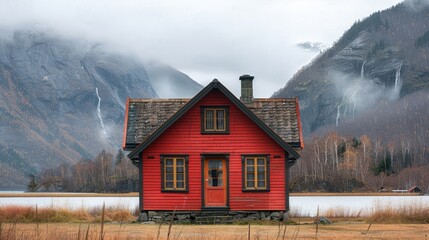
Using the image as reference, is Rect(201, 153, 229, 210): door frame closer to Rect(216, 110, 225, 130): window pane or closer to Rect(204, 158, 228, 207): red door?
Rect(204, 158, 228, 207): red door

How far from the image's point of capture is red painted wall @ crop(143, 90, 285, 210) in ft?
138

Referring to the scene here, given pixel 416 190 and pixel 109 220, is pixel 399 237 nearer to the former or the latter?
pixel 109 220

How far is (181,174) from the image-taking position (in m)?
42.2

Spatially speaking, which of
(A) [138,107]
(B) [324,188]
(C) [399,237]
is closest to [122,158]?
(B) [324,188]

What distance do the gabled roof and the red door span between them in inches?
119

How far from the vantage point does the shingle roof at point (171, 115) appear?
44188mm

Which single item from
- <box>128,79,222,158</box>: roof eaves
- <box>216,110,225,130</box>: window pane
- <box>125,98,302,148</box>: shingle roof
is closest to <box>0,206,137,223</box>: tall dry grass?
<box>128,79,222,158</box>: roof eaves

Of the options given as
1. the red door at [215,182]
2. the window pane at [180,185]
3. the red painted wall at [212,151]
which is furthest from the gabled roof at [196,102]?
the red door at [215,182]

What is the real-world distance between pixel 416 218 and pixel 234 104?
Result: 36.7ft

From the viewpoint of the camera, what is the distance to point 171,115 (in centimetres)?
4494

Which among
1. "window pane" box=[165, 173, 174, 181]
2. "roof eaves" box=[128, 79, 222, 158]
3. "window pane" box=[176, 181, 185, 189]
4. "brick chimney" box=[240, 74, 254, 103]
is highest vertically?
"brick chimney" box=[240, 74, 254, 103]

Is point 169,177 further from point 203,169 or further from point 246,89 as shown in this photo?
point 246,89

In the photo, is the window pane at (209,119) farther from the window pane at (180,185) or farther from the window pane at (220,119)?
the window pane at (180,185)

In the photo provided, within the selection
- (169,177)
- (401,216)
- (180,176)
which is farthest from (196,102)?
(401,216)
